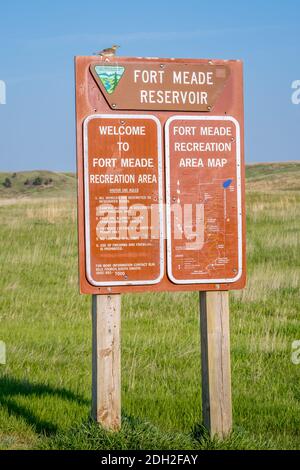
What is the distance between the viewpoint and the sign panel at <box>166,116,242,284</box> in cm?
625

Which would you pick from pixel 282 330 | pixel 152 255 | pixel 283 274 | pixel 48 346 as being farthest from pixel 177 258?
pixel 283 274

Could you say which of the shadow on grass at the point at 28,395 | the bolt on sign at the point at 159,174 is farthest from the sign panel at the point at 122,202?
the shadow on grass at the point at 28,395

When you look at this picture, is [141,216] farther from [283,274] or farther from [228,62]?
[283,274]

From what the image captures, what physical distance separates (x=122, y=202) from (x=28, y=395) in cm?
252

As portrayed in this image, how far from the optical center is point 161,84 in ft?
20.5

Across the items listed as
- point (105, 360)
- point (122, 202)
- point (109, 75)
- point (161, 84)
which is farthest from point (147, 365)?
point (109, 75)

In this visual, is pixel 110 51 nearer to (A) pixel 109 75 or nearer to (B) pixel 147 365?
(A) pixel 109 75

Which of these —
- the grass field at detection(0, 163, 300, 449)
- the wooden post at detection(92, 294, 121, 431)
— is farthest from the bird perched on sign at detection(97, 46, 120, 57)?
the grass field at detection(0, 163, 300, 449)

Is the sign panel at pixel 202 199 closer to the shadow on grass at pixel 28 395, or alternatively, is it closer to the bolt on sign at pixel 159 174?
the bolt on sign at pixel 159 174

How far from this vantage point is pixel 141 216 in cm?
612

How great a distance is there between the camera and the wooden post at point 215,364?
20.3 ft

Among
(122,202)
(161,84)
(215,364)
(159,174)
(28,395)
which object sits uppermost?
(161,84)

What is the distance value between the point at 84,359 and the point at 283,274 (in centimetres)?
738

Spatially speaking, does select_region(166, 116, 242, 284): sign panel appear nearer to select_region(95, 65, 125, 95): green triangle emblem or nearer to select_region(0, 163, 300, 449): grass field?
select_region(95, 65, 125, 95): green triangle emblem
